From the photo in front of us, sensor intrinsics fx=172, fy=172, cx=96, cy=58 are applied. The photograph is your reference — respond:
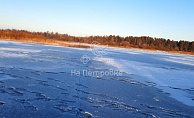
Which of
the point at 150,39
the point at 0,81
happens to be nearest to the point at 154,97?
the point at 0,81

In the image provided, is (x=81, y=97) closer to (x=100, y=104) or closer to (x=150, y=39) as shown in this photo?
(x=100, y=104)

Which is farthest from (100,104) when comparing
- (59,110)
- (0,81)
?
(0,81)

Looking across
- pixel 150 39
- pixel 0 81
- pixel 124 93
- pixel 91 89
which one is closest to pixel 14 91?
pixel 0 81

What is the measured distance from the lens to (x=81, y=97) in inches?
138

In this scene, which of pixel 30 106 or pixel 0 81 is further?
pixel 0 81

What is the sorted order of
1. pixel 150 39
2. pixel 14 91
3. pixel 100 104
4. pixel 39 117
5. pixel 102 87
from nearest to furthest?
1. pixel 39 117
2. pixel 100 104
3. pixel 14 91
4. pixel 102 87
5. pixel 150 39

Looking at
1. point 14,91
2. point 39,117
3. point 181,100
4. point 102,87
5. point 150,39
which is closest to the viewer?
point 39,117

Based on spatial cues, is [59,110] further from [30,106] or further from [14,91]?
[14,91]

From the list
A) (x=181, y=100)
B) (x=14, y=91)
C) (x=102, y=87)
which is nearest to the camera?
(x=14, y=91)

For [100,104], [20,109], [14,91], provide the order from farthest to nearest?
[14,91] → [100,104] → [20,109]

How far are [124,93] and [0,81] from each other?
298cm

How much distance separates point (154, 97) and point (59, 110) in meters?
2.29

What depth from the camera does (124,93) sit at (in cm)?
407

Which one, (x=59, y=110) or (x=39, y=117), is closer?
(x=39, y=117)
